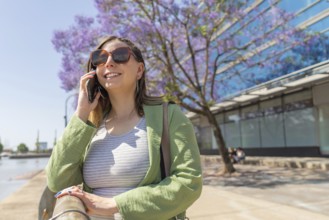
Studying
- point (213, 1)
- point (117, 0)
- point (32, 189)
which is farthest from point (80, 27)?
point (32, 189)

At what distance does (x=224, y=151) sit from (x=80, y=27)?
806cm

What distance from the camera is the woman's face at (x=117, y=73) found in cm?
178

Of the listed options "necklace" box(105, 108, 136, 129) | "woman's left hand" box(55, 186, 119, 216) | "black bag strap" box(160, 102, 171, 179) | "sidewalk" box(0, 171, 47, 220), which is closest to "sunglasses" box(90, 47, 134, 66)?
"necklace" box(105, 108, 136, 129)

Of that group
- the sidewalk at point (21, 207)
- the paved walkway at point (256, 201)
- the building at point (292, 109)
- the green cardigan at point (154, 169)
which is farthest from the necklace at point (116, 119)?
the building at point (292, 109)

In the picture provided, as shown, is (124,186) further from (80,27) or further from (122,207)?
(80,27)

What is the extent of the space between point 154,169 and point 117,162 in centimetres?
18

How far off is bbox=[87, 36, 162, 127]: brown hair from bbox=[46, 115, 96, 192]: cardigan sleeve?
0.69 ft

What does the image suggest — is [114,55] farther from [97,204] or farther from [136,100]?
[97,204]

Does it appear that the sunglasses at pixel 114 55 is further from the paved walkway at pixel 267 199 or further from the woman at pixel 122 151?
the paved walkway at pixel 267 199

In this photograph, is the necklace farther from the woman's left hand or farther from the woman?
the woman's left hand

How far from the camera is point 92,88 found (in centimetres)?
182

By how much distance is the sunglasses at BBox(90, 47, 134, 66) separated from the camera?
1784 millimetres

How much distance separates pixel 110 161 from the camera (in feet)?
5.34

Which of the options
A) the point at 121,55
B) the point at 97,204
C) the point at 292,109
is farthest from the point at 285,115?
the point at 97,204
